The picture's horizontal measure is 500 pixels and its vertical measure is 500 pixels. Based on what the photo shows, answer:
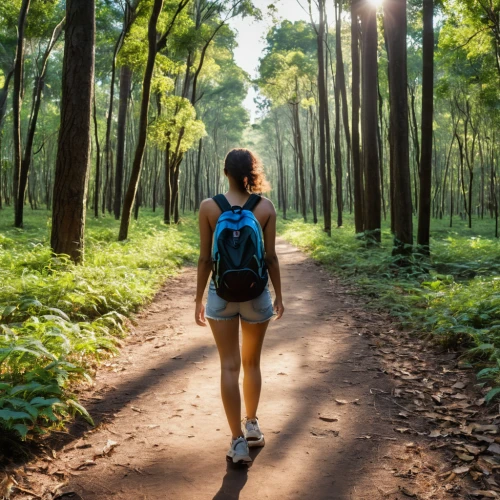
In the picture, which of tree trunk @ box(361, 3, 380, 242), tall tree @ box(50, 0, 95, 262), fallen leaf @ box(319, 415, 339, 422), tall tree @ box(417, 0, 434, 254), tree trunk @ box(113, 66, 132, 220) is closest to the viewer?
fallen leaf @ box(319, 415, 339, 422)

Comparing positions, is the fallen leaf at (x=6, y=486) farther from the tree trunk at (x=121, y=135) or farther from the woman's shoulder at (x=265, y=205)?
the tree trunk at (x=121, y=135)

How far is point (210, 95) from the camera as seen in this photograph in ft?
120

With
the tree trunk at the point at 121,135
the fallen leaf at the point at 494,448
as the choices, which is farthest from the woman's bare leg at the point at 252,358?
the tree trunk at the point at 121,135

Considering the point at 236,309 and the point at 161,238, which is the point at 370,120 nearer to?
the point at 161,238

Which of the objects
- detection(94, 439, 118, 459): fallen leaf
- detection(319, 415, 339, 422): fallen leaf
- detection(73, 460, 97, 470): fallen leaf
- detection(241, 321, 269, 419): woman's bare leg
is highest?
detection(241, 321, 269, 419): woman's bare leg

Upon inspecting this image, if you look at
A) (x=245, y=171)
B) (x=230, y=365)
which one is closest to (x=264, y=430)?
(x=230, y=365)

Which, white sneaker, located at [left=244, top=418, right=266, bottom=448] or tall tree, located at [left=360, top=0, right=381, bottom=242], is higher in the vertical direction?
tall tree, located at [left=360, top=0, right=381, bottom=242]

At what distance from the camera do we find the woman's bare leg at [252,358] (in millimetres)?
2961

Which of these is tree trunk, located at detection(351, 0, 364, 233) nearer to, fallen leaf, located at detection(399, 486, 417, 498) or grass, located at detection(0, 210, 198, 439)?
grass, located at detection(0, 210, 198, 439)

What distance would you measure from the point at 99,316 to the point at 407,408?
4208 mm

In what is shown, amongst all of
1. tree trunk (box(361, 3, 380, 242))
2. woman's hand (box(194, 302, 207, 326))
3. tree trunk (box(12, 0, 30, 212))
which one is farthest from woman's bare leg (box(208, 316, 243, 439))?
tree trunk (box(12, 0, 30, 212))

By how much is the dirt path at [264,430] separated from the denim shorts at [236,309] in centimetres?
100

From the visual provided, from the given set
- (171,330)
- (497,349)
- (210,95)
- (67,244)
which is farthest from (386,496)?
(210,95)

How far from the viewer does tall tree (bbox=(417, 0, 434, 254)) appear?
1030 cm
